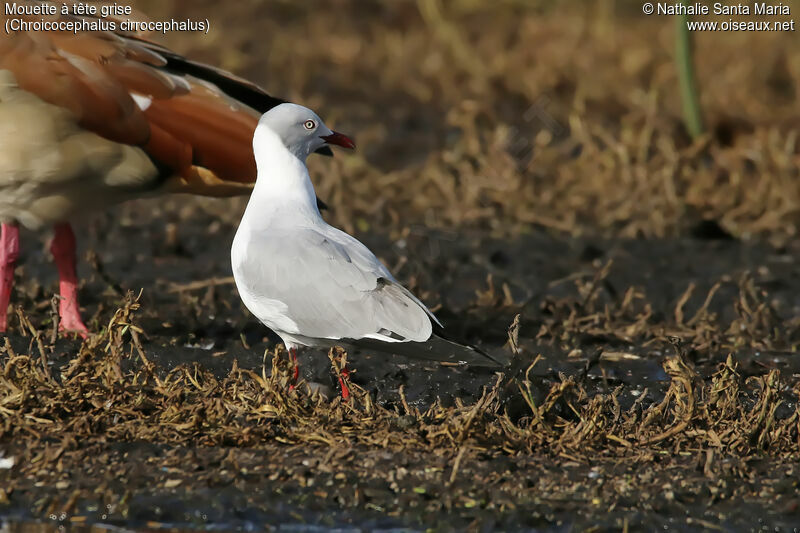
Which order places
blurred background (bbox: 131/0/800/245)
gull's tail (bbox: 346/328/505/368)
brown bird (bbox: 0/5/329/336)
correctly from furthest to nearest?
blurred background (bbox: 131/0/800/245) < brown bird (bbox: 0/5/329/336) < gull's tail (bbox: 346/328/505/368)

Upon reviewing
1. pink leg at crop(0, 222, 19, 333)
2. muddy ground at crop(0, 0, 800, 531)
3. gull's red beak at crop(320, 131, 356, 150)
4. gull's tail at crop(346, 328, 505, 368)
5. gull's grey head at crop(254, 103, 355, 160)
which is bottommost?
muddy ground at crop(0, 0, 800, 531)

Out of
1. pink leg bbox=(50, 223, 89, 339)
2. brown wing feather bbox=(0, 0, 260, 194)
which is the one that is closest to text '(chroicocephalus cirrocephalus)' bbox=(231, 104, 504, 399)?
brown wing feather bbox=(0, 0, 260, 194)

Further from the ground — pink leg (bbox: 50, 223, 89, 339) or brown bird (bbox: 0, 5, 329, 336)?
brown bird (bbox: 0, 5, 329, 336)

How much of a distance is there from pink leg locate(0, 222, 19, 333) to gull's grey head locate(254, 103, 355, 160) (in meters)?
1.41

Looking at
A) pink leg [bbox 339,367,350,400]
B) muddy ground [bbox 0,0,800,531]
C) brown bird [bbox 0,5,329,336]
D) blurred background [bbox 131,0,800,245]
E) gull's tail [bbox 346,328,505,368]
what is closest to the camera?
muddy ground [bbox 0,0,800,531]

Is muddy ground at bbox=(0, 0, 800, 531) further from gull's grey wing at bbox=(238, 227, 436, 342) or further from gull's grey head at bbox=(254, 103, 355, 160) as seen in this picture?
gull's grey head at bbox=(254, 103, 355, 160)

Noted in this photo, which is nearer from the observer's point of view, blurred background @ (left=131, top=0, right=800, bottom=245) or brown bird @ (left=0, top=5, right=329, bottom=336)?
brown bird @ (left=0, top=5, right=329, bottom=336)

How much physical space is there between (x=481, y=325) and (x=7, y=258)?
2.06 meters

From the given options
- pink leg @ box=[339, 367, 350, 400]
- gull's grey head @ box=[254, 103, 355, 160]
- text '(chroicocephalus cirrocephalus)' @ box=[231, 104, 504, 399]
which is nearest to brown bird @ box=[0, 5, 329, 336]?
gull's grey head @ box=[254, 103, 355, 160]

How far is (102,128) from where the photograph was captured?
17.3 ft

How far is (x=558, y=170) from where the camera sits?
338 inches

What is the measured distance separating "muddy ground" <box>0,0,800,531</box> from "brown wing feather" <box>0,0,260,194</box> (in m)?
0.71

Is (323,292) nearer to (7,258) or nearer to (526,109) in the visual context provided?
(7,258)

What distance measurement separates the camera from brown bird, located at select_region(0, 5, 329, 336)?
518cm
